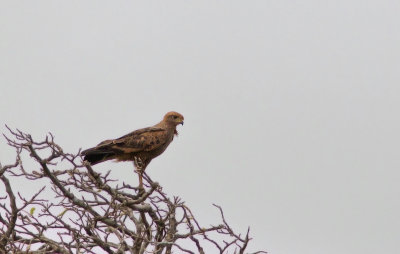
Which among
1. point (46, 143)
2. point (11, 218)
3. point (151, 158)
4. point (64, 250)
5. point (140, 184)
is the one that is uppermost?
point (151, 158)

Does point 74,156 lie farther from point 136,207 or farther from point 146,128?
point 146,128

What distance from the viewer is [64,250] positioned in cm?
680

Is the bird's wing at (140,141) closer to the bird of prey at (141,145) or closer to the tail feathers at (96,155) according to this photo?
the bird of prey at (141,145)

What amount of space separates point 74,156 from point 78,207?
0.81 metres

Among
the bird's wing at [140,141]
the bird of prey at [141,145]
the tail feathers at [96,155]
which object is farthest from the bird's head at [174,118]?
the tail feathers at [96,155]

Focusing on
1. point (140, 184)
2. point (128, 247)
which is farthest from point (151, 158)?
point (128, 247)

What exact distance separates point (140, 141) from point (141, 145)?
0.08m

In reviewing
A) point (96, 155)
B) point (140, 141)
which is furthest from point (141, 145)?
point (96, 155)

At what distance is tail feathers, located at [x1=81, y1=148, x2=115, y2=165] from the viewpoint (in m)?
11.0

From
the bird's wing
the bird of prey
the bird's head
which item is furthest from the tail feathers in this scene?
the bird's head

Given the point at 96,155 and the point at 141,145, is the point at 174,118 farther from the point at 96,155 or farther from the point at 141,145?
the point at 96,155

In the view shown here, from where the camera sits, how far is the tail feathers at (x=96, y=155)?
10953 mm

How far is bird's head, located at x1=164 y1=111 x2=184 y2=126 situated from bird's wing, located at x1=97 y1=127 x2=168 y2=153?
40 centimetres

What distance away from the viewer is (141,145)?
1210 cm
